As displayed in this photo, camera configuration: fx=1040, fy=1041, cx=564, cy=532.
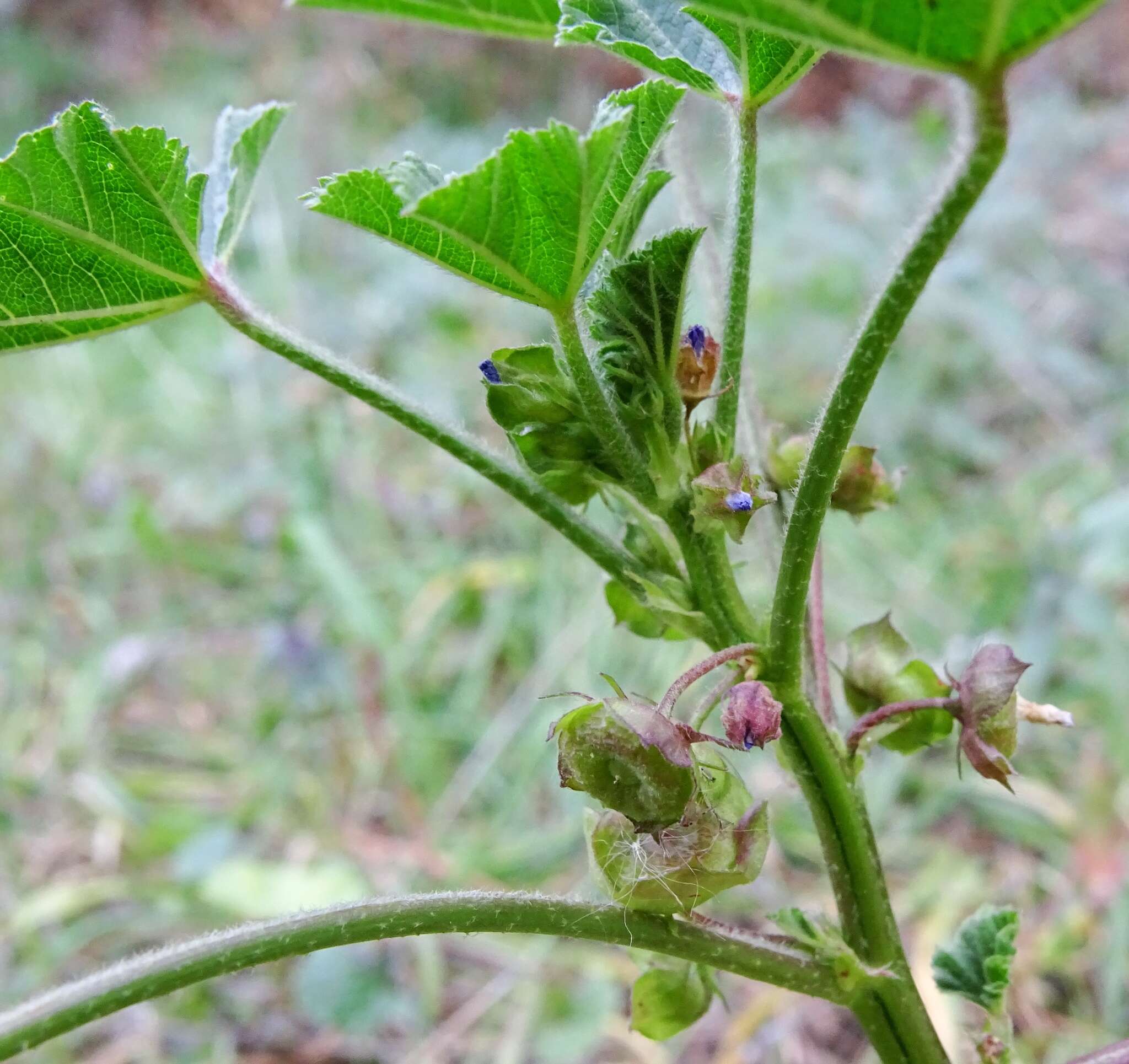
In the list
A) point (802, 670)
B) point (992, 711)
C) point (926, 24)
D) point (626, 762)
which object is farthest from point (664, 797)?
point (926, 24)

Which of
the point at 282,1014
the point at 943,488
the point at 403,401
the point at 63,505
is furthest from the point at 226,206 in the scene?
the point at 63,505

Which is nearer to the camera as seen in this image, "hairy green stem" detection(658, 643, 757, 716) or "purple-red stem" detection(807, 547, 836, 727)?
"hairy green stem" detection(658, 643, 757, 716)

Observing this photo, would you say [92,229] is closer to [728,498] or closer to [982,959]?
[728,498]

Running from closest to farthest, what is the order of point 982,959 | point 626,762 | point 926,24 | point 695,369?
point 926,24, point 626,762, point 695,369, point 982,959

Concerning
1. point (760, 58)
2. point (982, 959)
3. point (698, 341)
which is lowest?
point (982, 959)

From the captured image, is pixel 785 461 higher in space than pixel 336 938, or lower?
higher

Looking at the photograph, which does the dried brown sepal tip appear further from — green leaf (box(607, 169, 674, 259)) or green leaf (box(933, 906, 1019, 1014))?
green leaf (box(607, 169, 674, 259))

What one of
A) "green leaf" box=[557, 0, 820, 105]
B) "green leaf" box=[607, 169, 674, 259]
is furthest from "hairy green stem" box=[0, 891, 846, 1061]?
"green leaf" box=[557, 0, 820, 105]

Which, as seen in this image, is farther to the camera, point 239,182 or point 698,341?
point 239,182
